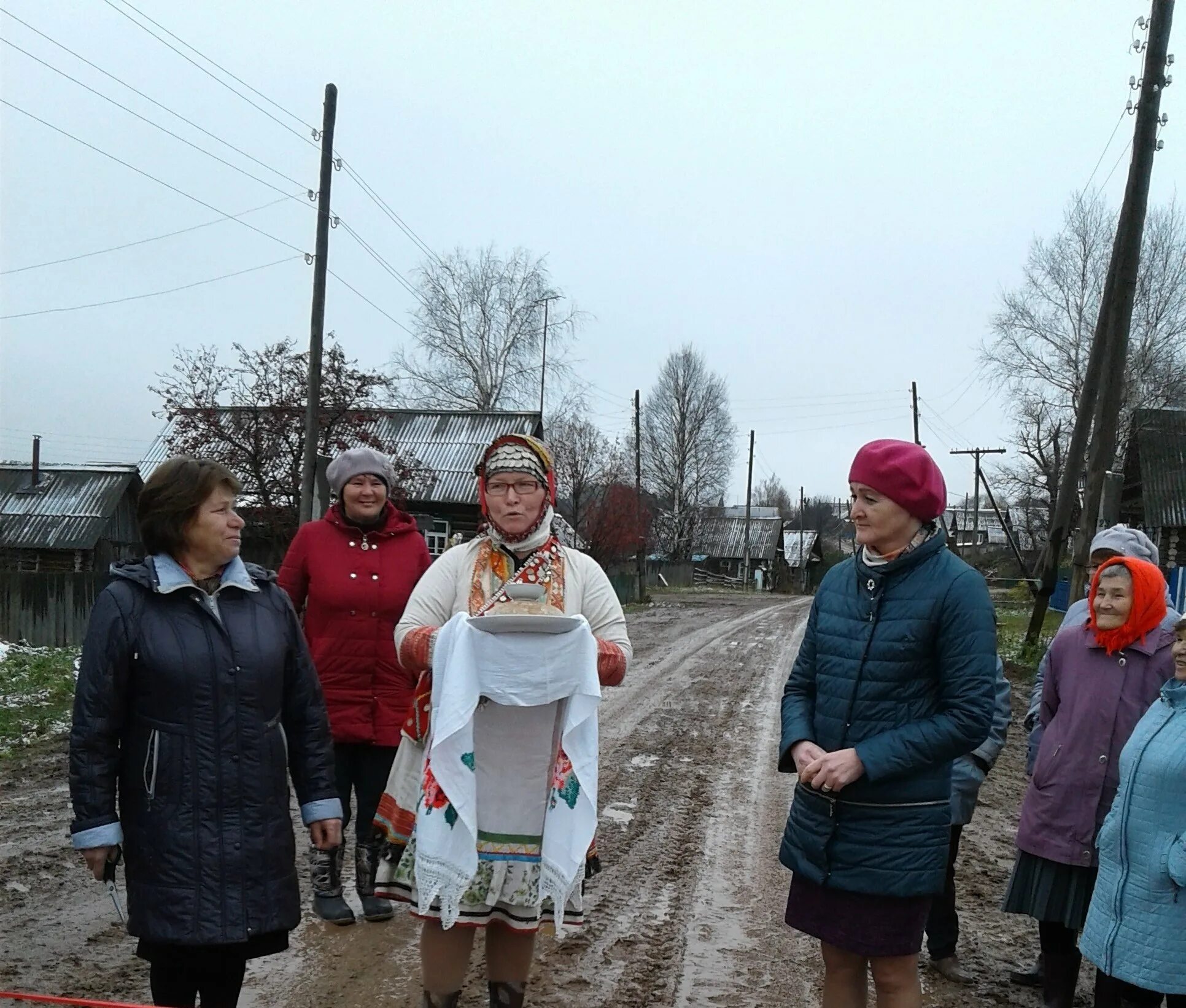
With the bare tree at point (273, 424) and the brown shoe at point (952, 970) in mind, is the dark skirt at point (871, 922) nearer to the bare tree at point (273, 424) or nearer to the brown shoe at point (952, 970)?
the brown shoe at point (952, 970)

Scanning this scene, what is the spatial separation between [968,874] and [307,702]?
3.96m

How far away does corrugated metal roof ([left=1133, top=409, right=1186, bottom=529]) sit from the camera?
23.5 m

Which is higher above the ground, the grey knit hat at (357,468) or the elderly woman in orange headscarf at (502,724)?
the grey knit hat at (357,468)

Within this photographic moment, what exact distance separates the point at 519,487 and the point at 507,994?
4.93ft

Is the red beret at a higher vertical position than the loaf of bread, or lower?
higher

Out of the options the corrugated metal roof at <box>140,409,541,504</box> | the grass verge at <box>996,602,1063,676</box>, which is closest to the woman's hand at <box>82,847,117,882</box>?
A: the grass verge at <box>996,602,1063,676</box>

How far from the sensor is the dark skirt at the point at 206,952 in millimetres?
2617

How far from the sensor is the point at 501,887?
9.30 feet

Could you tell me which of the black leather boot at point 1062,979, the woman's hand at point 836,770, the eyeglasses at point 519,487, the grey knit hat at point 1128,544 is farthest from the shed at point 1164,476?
the eyeglasses at point 519,487

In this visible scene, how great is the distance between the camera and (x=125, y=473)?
2783 centimetres

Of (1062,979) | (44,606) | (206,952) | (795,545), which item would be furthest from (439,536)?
(795,545)

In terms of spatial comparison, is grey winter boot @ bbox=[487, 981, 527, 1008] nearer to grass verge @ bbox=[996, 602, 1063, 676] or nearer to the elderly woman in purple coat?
the elderly woman in purple coat

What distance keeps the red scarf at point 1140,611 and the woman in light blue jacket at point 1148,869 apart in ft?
1.05

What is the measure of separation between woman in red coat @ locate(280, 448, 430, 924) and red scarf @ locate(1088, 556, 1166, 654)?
2713 millimetres
